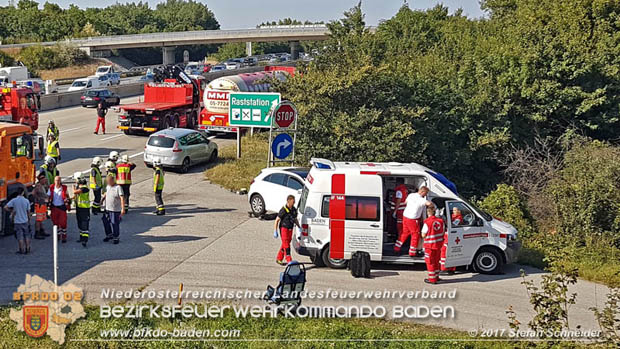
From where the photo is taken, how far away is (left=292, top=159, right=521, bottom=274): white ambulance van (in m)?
15.1

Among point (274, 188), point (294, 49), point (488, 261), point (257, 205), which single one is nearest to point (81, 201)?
point (257, 205)

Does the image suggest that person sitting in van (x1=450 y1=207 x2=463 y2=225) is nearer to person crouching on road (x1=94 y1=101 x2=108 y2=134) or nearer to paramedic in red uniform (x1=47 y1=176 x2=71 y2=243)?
paramedic in red uniform (x1=47 y1=176 x2=71 y2=243)

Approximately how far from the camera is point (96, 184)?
1894 centimetres

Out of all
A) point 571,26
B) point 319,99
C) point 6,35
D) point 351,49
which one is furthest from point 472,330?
point 6,35

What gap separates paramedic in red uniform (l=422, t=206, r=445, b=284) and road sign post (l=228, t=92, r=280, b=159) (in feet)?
38.4

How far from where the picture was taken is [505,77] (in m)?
28.4

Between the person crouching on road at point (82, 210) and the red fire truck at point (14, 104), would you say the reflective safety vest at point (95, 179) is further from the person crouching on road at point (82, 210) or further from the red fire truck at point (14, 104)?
the red fire truck at point (14, 104)

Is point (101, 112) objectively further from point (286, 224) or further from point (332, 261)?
point (332, 261)

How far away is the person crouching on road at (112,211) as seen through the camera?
16344 millimetres

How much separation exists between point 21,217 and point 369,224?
24.8ft

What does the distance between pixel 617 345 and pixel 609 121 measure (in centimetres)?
2071

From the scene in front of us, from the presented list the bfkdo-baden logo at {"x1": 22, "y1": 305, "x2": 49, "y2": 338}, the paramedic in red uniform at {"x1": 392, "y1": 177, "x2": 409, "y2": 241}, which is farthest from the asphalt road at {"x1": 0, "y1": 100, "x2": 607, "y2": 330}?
the bfkdo-baden logo at {"x1": 22, "y1": 305, "x2": 49, "y2": 338}

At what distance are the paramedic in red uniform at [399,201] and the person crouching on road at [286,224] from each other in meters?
2.33

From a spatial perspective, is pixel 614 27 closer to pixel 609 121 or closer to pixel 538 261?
pixel 609 121
